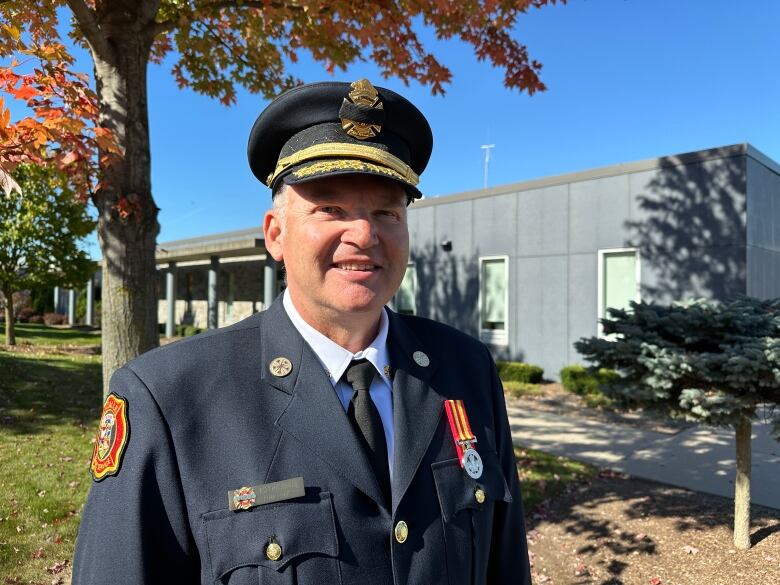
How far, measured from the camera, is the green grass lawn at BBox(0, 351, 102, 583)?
148 inches

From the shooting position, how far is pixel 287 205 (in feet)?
4.99

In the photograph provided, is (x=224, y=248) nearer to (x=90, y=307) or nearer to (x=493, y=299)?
(x=493, y=299)

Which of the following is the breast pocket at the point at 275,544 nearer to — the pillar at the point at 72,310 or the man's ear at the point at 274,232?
the man's ear at the point at 274,232

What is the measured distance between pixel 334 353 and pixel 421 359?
0.33 m

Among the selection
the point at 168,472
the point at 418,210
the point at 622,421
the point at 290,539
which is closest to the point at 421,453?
the point at 290,539

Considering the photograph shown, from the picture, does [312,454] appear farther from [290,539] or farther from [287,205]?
[287,205]

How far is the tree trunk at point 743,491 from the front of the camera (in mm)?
4352

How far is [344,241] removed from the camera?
1.44 meters

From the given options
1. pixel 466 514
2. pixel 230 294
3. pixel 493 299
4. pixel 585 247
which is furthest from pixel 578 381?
pixel 230 294

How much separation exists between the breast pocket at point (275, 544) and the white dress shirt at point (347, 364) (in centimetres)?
28

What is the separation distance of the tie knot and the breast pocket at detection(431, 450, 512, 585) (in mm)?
301

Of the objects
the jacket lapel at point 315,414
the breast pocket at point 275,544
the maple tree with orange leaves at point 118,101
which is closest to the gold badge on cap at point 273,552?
the breast pocket at point 275,544

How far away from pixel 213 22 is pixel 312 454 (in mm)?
5881

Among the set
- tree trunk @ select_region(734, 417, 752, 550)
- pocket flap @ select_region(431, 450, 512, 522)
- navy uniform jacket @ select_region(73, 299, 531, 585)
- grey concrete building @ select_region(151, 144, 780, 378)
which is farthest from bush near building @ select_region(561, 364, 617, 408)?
navy uniform jacket @ select_region(73, 299, 531, 585)
